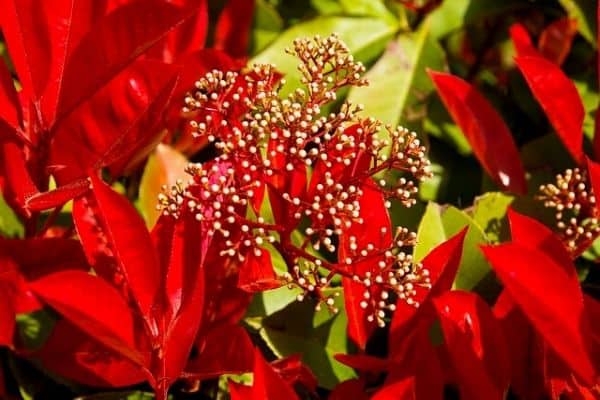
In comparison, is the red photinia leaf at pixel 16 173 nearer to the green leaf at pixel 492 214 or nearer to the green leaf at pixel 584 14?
the green leaf at pixel 492 214

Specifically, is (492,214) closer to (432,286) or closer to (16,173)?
(432,286)

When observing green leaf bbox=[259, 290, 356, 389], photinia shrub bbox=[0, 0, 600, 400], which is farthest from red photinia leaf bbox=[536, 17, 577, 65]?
green leaf bbox=[259, 290, 356, 389]

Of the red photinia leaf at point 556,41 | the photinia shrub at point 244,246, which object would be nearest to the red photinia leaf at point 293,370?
the photinia shrub at point 244,246

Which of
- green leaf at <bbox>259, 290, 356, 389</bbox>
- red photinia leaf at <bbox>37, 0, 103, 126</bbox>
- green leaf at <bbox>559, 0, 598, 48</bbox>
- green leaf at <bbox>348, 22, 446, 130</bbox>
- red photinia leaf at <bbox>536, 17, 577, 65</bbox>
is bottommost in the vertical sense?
green leaf at <bbox>259, 290, 356, 389</bbox>

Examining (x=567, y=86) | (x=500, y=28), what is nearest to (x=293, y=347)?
(x=567, y=86)

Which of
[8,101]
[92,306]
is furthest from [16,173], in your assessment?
[92,306]

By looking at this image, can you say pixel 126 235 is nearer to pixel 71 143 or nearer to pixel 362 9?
pixel 71 143

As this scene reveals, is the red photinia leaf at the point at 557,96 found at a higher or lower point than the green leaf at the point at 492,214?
higher

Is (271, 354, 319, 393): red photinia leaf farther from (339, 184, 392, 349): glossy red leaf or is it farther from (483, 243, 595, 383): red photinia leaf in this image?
(483, 243, 595, 383): red photinia leaf
